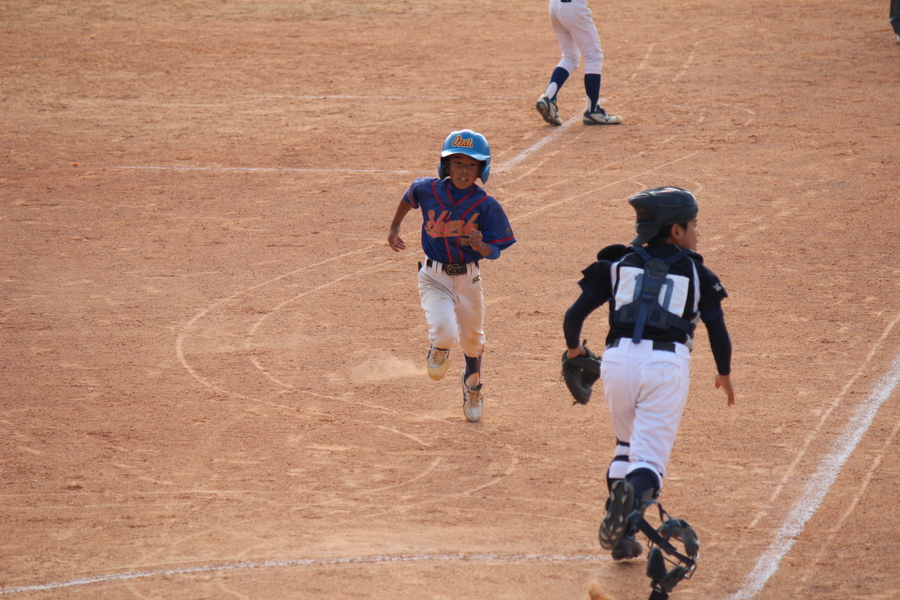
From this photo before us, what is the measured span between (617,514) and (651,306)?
38.1 inches

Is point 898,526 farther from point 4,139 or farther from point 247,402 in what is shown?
point 4,139

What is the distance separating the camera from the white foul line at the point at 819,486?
4884mm

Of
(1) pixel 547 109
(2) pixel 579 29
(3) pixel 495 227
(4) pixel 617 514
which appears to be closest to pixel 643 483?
(4) pixel 617 514

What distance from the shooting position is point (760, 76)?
51.1 feet

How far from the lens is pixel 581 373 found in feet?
17.8

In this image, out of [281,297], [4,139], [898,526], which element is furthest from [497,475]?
[4,139]

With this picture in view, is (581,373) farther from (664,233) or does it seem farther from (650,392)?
(664,233)

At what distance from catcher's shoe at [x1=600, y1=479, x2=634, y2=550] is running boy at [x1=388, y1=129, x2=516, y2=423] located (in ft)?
7.60

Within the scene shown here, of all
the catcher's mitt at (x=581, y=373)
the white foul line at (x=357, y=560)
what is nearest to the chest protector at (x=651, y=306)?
the catcher's mitt at (x=581, y=373)

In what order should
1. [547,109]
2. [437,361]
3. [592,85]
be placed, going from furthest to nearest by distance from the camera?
A: [547,109]
[592,85]
[437,361]

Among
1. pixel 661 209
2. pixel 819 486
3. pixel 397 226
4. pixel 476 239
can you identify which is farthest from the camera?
pixel 397 226

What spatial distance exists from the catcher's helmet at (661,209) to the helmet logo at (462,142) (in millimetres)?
1781

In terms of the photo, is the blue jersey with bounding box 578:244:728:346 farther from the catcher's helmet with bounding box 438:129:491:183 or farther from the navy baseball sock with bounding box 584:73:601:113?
the navy baseball sock with bounding box 584:73:601:113

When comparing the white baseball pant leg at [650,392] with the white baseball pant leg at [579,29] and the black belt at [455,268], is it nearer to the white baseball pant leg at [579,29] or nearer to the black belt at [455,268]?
the black belt at [455,268]
